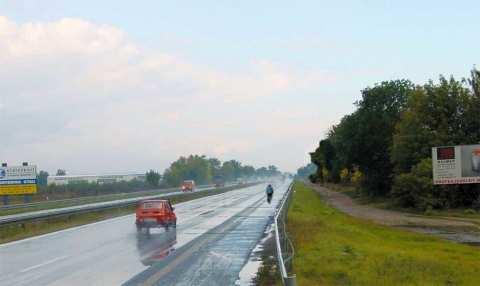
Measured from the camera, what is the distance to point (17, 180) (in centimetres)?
6769

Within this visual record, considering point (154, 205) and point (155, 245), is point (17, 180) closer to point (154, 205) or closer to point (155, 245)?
point (154, 205)

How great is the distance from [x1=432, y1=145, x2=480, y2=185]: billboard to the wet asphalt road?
1782 centimetres

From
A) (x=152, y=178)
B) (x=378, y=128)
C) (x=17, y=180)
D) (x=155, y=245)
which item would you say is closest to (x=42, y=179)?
(x=152, y=178)

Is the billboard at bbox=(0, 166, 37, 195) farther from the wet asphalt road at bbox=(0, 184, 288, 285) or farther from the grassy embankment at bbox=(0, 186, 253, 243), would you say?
the wet asphalt road at bbox=(0, 184, 288, 285)

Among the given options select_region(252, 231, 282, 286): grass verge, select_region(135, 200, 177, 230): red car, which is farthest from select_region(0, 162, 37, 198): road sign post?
select_region(252, 231, 282, 286): grass verge

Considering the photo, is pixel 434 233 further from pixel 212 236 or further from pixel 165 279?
pixel 165 279

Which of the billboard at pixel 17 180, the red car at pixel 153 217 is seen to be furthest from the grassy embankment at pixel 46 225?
the billboard at pixel 17 180

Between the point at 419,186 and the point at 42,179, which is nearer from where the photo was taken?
the point at 419,186

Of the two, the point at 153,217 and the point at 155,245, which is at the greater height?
the point at 153,217

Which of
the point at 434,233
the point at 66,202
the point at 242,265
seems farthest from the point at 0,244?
the point at 66,202

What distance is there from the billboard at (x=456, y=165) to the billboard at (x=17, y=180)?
1689 inches

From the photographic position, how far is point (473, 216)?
4388 cm

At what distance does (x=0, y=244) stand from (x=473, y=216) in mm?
31716

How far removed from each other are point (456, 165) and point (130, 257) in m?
29.7
